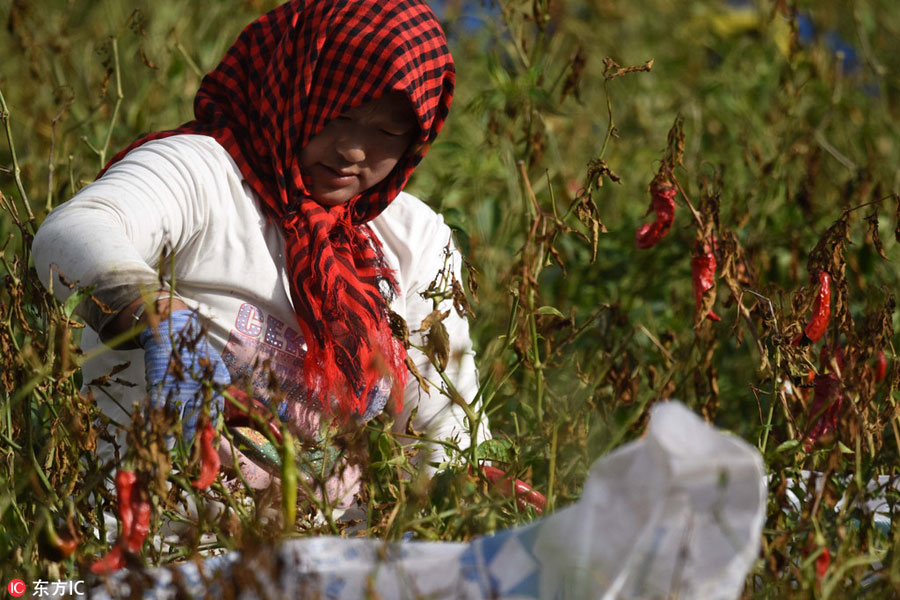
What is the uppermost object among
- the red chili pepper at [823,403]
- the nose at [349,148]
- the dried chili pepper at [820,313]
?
the nose at [349,148]

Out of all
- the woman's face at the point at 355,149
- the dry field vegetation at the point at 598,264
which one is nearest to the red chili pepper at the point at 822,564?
the dry field vegetation at the point at 598,264

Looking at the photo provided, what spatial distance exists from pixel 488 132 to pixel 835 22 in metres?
2.72

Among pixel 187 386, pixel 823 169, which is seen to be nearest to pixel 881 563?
pixel 187 386

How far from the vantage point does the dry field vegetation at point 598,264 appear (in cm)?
110

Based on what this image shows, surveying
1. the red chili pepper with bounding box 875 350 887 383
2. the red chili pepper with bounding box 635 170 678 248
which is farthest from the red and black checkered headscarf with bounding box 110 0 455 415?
the red chili pepper with bounding box 875 350 887 383

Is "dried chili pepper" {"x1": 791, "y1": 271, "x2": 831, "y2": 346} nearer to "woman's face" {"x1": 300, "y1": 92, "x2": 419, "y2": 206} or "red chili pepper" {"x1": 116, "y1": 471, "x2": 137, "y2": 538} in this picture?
"woman's face" {"x1": 300, "y1": 92, "x2": 419, "y2": 206}

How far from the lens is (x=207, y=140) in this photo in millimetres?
1435

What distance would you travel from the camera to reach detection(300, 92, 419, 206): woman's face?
A: 1.43 meters

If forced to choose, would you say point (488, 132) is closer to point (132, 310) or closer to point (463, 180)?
point (463, 180)

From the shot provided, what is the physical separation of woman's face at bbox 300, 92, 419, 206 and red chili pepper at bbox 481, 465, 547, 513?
0.43 meters

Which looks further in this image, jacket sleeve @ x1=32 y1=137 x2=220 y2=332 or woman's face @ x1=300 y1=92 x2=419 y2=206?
woman's face @ x1=300 y1=92 x2=419 y2=206

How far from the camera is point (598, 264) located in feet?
7.36

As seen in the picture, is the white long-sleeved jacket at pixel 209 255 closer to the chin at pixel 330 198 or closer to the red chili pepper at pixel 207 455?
the chin at pixel 330 198

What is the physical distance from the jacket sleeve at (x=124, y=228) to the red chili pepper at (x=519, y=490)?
436 millimetres
